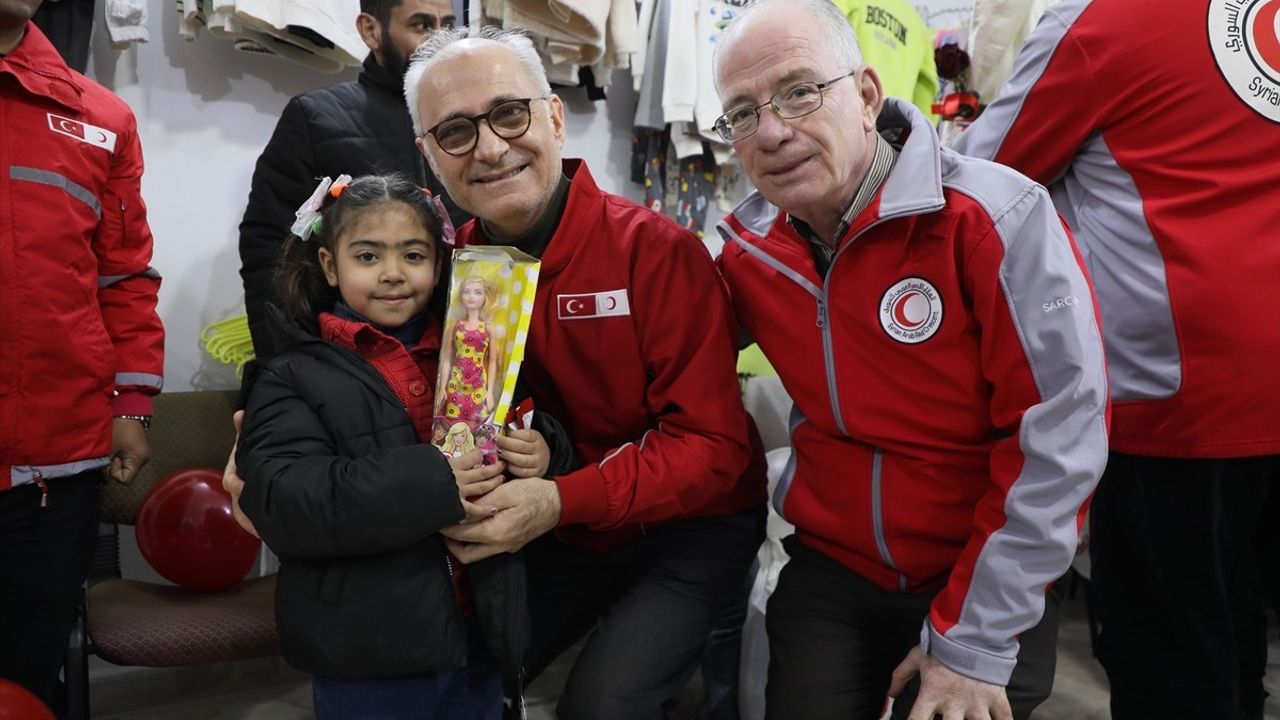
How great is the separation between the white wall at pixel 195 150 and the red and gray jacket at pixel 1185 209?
2617 mm

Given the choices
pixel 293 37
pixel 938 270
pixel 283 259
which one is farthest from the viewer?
pixel 293 37

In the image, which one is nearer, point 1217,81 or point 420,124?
point 1217,81

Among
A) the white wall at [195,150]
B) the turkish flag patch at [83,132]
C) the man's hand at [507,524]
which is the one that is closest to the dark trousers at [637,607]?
the man's hand at [507,524]

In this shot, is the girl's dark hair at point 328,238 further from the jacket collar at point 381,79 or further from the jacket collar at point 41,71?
the jacket collar at point 381,79

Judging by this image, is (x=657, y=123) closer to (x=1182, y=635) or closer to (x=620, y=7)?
(x=620, y=7)

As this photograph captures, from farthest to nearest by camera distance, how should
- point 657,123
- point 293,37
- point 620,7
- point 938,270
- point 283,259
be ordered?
point 657,123
point 620,7
point 293,37
point 283,259
point 938,270

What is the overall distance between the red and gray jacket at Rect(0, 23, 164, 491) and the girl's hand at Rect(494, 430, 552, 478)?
106 cm

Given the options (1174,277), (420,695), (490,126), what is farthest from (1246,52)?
(420,695)

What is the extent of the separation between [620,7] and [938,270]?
7.73ft

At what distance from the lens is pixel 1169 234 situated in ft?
5.13

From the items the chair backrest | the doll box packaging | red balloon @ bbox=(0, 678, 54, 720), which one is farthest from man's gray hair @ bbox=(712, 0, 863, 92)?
the chair backrest

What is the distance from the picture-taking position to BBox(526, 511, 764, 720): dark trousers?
1641 millimetres

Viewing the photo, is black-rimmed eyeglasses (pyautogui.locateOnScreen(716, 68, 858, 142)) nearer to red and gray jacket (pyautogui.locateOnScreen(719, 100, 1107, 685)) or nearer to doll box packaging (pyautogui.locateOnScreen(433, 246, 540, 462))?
red and gray jacket (pyautogui.locateOnScreen(719, 100, 1107, 685))

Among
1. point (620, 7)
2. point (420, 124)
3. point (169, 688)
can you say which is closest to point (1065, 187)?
point (420, 124)
